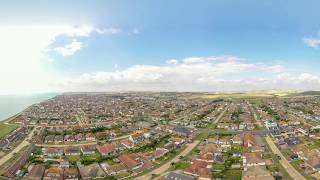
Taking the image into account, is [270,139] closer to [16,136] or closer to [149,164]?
[149,164]

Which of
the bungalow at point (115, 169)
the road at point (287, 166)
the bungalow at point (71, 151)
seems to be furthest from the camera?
the bungalow at point (71, 151)

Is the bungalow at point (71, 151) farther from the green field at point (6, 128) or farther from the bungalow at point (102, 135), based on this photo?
the green field at point (6, 128)

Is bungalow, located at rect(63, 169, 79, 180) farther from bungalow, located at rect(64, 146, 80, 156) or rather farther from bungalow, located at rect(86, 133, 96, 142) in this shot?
bungalow, located at rect(86, 133, 96, 142)

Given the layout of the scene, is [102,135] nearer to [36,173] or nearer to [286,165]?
[36,173]

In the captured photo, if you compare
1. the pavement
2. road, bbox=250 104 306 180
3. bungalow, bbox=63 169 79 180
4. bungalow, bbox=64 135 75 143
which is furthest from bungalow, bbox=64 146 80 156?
road, bbox=250 104 306 180

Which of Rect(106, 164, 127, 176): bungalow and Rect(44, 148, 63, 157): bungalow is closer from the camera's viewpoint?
Rect(106, 164, 127, 176): bungalow

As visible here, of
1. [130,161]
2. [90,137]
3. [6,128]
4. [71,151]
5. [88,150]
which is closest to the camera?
[130,161]

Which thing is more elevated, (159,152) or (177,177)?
(159,152)

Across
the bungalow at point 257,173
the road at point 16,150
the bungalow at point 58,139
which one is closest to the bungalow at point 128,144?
the bungalow at point 58,139

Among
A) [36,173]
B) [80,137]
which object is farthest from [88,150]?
[80,137]

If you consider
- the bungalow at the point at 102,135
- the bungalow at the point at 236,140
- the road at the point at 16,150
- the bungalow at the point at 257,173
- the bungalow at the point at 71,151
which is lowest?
the road at the point at 16,150

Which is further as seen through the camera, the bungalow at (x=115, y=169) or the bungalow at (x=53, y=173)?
the bungalow at (x=115, y=169)

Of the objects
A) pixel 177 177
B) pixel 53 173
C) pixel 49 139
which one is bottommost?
pixel 53 173
